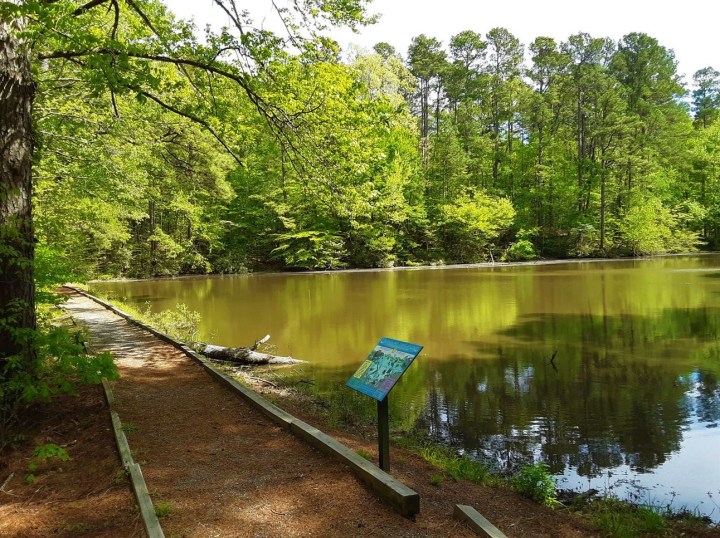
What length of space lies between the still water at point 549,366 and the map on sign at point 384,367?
236 cm

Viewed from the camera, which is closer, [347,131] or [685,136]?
[347,131]

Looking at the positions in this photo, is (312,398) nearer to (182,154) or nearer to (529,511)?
(529,511)

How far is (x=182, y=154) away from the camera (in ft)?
44.8

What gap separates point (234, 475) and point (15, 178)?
3630 millimetres

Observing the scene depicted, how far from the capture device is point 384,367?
A: 405cm

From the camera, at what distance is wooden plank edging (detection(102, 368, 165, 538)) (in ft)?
10.2

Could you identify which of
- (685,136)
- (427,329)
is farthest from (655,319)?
(685,136)

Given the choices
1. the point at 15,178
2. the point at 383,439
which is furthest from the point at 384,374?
the point at 15,178

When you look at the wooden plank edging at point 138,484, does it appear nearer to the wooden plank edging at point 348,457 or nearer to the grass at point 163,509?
the grass at point 163,509

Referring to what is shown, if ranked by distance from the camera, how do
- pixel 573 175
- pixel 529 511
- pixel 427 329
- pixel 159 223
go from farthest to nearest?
pixel 573 175, pixel 159 223, pixel 427 329, pixel 529 511

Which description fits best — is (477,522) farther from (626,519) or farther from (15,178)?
(15,178)

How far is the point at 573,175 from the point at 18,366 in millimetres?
47964

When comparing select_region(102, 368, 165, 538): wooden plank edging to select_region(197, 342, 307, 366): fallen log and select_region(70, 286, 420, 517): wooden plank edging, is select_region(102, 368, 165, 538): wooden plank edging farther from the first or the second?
select_region(197, 342, 307, 366): fallen log

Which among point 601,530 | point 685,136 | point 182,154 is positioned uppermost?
point 685,136
